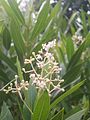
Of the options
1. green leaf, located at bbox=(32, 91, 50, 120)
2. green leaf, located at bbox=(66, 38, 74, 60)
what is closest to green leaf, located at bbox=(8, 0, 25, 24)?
green leaf, located at bbox=(66, 38, 74, 60)

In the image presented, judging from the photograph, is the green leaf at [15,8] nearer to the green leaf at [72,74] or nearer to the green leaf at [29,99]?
the green leaf at [72,74]

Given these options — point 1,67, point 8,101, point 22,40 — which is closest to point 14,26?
point 22,40

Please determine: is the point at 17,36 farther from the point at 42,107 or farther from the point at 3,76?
the point at 42,107

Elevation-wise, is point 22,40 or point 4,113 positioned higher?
point 22,40

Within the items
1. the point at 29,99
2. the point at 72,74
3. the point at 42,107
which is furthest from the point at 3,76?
the point at 42,107

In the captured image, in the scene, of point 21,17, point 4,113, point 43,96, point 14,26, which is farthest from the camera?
point 21,17

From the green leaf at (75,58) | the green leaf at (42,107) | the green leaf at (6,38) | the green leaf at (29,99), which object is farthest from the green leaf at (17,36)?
the green leaf at (42,107)

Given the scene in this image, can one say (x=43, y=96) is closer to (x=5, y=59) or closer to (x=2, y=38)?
(x=5, y=59)
